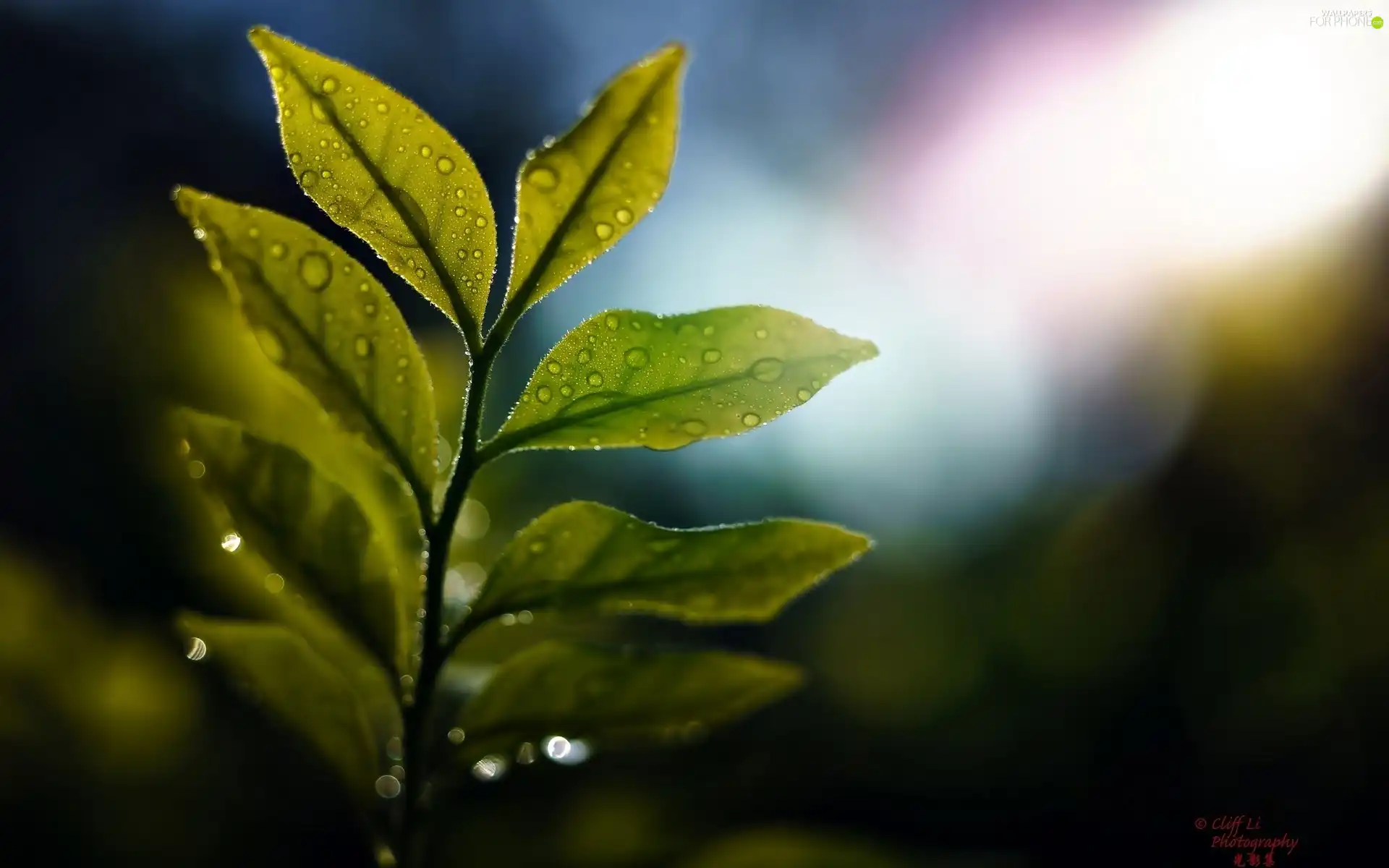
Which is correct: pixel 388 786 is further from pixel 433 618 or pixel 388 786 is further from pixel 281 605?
pixel 281 605

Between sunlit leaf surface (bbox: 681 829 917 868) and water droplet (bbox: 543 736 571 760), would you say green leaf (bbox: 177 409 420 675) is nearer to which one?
water droplet (bbox: 543 736 571 760)

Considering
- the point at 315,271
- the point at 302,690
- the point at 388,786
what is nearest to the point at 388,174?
the point at 315,271

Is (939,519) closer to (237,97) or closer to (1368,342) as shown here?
(1368,342)

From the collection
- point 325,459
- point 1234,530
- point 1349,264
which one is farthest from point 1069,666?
point 325,459

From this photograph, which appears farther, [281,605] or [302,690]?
[281,605]

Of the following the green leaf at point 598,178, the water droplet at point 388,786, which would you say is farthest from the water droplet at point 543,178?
the water droplet at point 388,786

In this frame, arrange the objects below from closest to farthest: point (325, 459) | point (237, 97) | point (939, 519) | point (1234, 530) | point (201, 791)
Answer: point (325, 459) < point (201, 791) < point (1234, 530) < point (939, 519) < point (237, 97)
